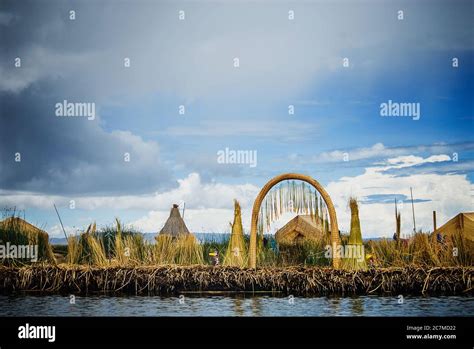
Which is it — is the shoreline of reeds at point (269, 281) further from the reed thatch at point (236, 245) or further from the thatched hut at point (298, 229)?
the thatched hut at point (298, 229)

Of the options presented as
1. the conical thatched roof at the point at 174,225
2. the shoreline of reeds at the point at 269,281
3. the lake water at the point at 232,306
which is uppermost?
the conical thatched roof at the point at 174,225

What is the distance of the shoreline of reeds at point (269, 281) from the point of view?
9648 mm

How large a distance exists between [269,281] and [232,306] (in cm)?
113

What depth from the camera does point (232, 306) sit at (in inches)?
342

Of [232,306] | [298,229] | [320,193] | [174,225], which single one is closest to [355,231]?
[320,193]

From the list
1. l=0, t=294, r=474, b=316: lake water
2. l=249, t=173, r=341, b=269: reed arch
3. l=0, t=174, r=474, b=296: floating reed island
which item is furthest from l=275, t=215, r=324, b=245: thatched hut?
l=0, t=294, r=474, b=316: lake water

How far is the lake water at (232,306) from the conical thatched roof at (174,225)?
76.9 inches

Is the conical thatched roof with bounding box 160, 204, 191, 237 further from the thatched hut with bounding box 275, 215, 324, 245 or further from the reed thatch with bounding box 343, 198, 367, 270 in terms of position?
the reed thatch with bounding box 343, 198, 367, 270

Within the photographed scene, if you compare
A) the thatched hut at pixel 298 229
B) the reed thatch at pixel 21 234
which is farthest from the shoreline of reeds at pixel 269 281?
the thatched hut at pixel 298 229
